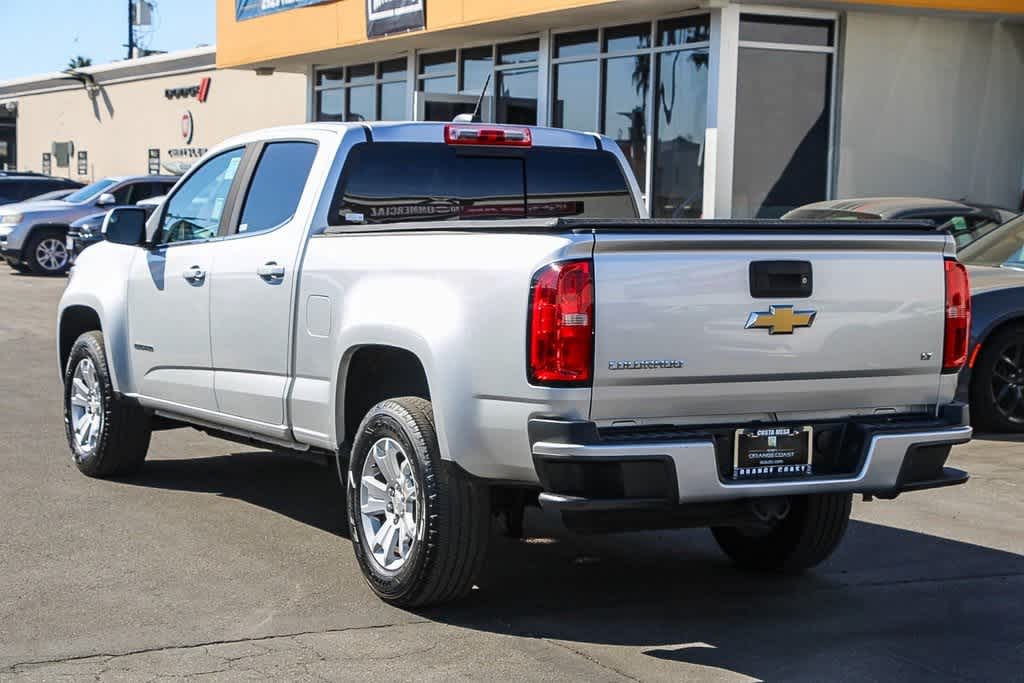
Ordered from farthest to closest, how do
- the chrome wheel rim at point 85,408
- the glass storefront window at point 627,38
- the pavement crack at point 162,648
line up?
the glass storefront window at point 627,38
the chrome wheel rim at point 85,408
the pavement crack at point 162,648

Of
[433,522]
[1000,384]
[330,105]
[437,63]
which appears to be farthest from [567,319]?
[330,105]

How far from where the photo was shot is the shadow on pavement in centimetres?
516

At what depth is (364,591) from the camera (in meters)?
5.92

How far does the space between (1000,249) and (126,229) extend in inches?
258

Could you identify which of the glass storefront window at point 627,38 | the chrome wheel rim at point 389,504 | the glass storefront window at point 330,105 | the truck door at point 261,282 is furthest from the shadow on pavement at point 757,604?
the glass storefront window at point 330,105

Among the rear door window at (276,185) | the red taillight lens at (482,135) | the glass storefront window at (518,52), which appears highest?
the glass storefront window at (518,52)

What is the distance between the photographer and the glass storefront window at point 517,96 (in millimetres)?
21875

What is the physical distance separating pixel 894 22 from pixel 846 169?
197 centimetres

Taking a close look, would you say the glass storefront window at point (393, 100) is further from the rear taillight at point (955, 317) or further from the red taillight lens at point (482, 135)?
the rear taillight at point (955, 317)

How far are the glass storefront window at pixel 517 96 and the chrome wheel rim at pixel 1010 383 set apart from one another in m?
12.3

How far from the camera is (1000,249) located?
11.0 metres

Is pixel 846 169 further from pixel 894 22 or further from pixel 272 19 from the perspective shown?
pixel 272 19

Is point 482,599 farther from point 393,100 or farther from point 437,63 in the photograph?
point 393,100

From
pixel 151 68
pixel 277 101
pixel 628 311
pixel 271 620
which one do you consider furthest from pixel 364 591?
pixel 151 68
